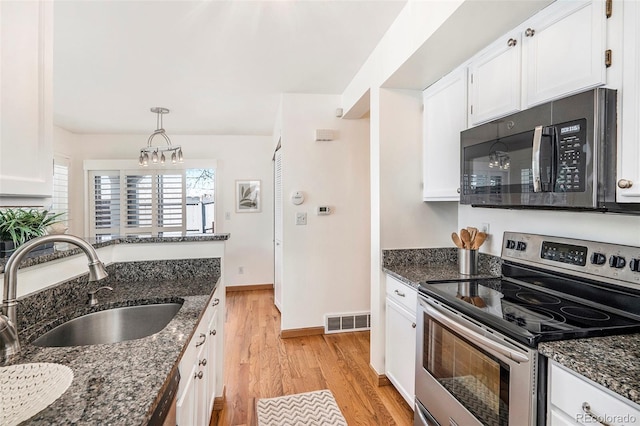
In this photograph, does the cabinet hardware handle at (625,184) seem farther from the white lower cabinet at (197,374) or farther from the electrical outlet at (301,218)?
the electrical outlet at (301,218)

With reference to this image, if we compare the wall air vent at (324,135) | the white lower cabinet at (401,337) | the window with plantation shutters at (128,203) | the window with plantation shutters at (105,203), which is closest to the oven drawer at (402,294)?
the white lower cabinet at (401,337)

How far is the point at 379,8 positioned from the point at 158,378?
6.91ft

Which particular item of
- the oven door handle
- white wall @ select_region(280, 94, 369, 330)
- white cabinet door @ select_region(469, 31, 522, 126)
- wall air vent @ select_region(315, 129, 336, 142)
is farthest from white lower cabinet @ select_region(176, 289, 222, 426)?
wall air vent @ select_region(315, 129, 336, 142)

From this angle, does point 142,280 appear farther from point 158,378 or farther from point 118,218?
point 118,218

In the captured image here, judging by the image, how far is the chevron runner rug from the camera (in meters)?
1.98

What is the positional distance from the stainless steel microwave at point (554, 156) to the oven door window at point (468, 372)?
694mm

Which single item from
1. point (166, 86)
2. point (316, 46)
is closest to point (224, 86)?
point (166, 86)

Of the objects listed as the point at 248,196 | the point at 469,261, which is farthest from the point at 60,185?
the point at 469,261

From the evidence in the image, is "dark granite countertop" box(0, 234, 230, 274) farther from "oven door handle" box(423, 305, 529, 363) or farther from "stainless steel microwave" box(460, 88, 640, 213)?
"stainless steel microwave" box(460, 88, 640, 213)

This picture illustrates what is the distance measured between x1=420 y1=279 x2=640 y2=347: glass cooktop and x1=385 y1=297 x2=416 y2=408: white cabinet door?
0.38 meters

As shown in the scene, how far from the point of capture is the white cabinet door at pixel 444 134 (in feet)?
6.50

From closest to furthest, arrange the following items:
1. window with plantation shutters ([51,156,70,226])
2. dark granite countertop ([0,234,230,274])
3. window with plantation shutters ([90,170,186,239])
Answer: dark granite countertop ([0,234,230,274]) → window with plantation shutters ([51,156,70,226]) → window with plantation shutters ([90,170,186,239])

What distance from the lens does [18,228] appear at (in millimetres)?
1552

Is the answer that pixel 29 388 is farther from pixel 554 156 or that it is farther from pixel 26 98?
pixel 554 156
